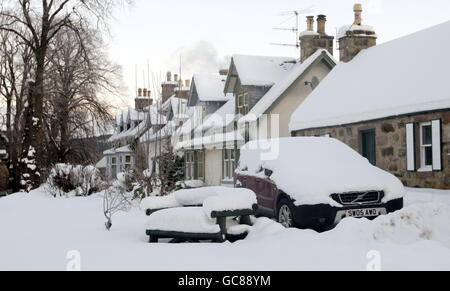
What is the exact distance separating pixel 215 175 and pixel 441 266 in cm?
2247

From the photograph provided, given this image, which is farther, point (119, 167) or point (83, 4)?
point (119, 167)

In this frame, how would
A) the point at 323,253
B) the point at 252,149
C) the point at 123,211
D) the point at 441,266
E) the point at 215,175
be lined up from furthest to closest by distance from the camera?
the point at 215,175
the point at 123,211
the point at 252,149
the point at 323,253
the point at 441,266

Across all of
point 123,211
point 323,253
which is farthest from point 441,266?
point 123,211

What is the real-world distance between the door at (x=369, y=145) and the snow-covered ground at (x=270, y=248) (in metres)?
9.14

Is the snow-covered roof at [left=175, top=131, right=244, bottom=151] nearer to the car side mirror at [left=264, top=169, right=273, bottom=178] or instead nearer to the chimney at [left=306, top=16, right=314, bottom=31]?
the chimney at [left=306, top=16, right=314, bottom=31]

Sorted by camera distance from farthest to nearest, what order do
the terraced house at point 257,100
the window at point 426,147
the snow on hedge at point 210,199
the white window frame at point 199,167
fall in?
the white window frame at point 199,167 < the terraced house at point 257,100 < the window at point 426,147 < the snow on hedge at point 210,199

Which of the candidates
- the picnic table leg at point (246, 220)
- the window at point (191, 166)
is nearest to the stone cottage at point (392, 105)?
the picnic table leg at point (246, 220)

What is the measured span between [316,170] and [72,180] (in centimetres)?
1175

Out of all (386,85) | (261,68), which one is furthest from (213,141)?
(386,85)

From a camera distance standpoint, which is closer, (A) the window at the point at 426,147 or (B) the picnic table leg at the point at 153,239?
(B) the picnic table leg at the point at 153,239

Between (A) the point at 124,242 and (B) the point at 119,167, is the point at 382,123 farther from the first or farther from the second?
(B) the point at 119,167

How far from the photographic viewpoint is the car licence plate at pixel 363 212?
9.45 metres

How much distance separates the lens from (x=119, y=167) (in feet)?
154

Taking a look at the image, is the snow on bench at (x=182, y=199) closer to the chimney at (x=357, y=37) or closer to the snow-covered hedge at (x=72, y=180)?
the snow-covered hedge at (x=72, y=180)
